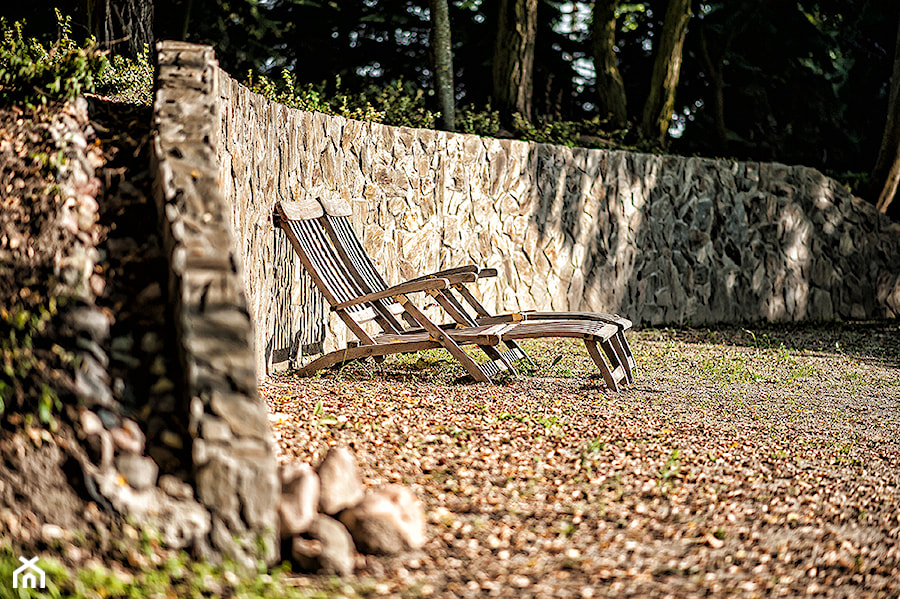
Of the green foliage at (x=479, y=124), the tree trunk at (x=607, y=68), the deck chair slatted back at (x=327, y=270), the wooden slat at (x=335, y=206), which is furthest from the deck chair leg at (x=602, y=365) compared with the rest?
the tree trunk at (x=607, y=68)

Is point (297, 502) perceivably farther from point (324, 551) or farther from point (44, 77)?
point (44, 77)

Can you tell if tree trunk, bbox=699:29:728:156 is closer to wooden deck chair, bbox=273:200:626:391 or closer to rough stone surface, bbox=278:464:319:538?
wooden deck chair, bbox=273:200:626:391

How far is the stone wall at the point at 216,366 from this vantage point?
225cm

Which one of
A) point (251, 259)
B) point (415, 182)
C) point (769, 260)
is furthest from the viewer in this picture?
point (769, 260)

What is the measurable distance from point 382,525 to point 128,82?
156 inches

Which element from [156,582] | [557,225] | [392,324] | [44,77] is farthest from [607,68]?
[156,582]

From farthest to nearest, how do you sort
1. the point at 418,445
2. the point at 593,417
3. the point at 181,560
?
1. the point at 593,417
2. the point at 418,445
3. the point at 181,560

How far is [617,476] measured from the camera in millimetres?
3160

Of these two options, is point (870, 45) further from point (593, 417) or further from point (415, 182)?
point (593, 417)

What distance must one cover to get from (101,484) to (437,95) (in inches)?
306

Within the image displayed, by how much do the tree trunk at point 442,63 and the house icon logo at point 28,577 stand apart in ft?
25.5

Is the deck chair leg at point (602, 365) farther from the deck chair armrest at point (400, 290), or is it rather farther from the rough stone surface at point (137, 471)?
the rough stone surface at point (137, 471)

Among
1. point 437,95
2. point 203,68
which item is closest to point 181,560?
point 203,68

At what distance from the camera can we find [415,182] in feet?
22.4
